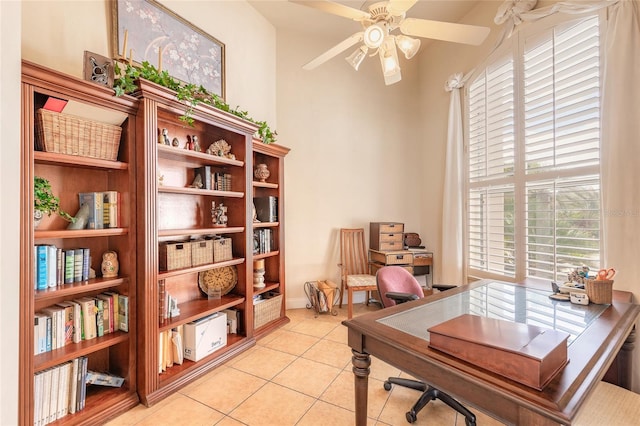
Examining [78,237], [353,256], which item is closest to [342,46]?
[78,237]

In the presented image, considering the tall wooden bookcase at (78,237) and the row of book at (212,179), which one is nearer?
the tall wooden bookcase at (78,237)

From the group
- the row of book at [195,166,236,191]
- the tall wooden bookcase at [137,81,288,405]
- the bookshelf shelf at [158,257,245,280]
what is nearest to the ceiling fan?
the tall wooden bookcase at [137,81,288,405]

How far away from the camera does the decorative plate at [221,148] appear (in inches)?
103

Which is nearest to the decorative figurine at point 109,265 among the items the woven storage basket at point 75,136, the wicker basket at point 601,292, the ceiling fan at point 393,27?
the woven storage basket at point 75,136

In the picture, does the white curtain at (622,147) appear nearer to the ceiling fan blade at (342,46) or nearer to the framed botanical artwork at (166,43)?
the ceiling fan blade at (342,46)

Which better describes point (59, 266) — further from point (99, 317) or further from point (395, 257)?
point (395, 257)

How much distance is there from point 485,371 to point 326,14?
386cm

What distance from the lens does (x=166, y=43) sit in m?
2.42

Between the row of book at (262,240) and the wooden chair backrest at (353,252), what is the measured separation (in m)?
1.12

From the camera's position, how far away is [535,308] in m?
1.62

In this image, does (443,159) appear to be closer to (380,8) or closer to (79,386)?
(380,8)

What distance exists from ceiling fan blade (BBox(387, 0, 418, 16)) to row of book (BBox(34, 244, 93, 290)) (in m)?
2.37

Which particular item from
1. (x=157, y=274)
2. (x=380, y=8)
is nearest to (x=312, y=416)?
(x=157, y=274)

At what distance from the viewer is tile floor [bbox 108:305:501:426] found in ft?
5.78
